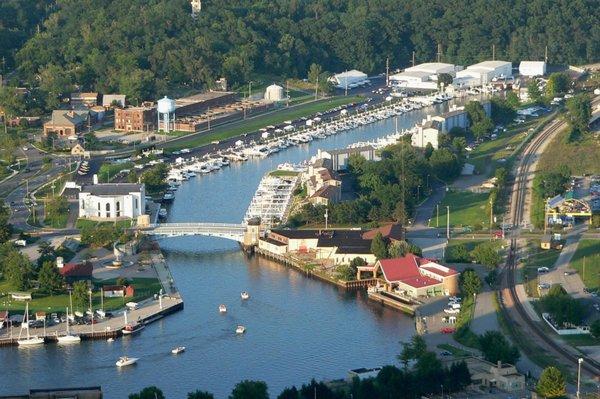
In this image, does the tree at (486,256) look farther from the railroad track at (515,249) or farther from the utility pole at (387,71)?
the utility pole at (387,71)

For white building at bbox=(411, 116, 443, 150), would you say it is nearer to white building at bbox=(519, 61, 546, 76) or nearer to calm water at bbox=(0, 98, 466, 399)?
calm water at bbox=(0, 98, 466, 399)

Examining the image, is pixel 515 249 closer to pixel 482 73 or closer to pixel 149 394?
pixel 149 394

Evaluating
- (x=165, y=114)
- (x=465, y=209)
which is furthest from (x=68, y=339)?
(x=165, y=114)

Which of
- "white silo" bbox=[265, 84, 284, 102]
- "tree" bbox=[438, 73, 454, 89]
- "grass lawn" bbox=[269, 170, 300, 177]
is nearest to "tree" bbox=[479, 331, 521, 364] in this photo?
"grass lawn" bbox=[269, 170, 300, 177]

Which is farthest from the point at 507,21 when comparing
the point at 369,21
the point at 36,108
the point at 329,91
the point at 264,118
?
the point at 36,108

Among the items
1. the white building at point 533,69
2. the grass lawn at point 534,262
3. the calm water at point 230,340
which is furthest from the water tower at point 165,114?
the grass lawn at point 534,262

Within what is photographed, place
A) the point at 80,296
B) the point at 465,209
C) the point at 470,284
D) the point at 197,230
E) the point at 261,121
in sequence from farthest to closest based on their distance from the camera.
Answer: the point at 261,121, the point at 465,209, the point at 197,230, the point at 470,284, the point at 80,296

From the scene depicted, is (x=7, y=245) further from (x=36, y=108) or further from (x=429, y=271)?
(x=36, y=108)
